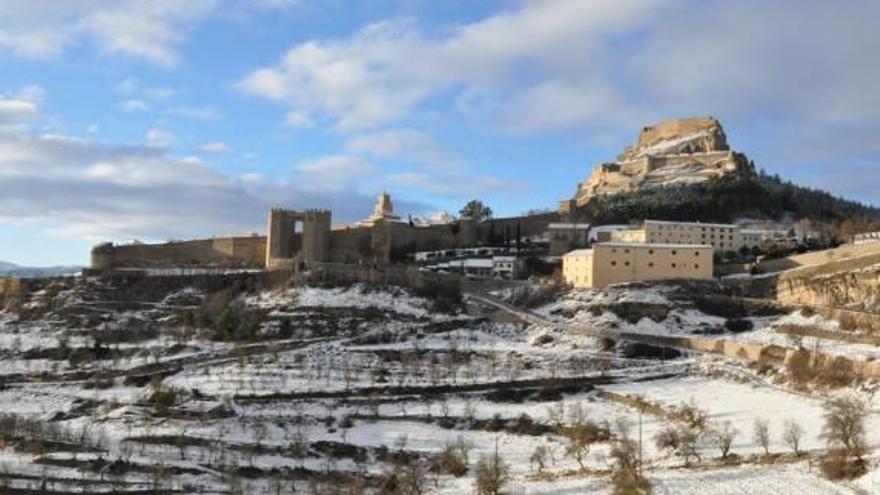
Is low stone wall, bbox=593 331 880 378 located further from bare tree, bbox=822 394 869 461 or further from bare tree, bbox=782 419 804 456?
bare tree, bbox=822 394 869 461

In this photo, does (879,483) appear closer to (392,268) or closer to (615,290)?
(615,290)

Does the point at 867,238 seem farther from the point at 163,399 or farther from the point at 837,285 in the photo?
the point at 163,399

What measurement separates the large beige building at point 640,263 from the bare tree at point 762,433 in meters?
35.1

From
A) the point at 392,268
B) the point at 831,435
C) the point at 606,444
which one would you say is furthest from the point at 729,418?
the point at 392,268

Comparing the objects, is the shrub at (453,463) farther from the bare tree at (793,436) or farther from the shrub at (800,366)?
the shrub at (800,366)

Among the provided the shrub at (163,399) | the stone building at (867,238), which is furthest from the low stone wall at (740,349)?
the shrub at (163,399)

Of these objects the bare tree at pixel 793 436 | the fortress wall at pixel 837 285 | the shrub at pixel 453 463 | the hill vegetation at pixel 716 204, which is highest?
the hill vegetation at pixel 716 204

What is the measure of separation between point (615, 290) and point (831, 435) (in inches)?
1550

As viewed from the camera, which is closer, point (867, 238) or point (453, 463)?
point (453, 463)

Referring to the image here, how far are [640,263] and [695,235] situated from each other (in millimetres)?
15510

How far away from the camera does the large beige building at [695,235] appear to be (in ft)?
281

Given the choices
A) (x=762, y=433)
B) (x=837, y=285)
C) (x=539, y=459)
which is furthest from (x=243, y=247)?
(x=762, y=433)

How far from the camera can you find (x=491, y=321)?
66.8 metres

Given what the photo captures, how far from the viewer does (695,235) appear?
86.7 m
